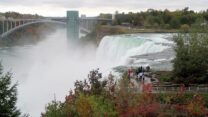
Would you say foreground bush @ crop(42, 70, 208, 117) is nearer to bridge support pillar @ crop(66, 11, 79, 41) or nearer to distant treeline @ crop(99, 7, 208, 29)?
distant treeline @ crop(99, 7, 208, 29)

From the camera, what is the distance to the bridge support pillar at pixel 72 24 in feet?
181

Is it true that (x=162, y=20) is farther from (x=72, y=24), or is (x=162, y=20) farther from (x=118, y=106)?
(x=118, y=106)

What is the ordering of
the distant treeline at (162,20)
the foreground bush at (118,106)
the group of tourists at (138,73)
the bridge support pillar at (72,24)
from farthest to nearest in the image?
the bridge support pillar at (72,24)
the distant treeline at (162,20)
the group of tourists at (138,73)
the foreground bush at (118,106)

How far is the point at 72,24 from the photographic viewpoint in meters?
55.5

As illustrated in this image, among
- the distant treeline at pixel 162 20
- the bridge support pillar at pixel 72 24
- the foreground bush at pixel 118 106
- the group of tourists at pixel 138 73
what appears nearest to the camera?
the foreground bush at pixel 118 106

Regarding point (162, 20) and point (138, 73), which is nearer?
point (138, 73)

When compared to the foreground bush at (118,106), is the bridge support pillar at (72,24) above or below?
above

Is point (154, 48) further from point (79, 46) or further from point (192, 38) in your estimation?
point (79, 46)

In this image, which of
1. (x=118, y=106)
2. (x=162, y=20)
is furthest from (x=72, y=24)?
(x=118, y=106)

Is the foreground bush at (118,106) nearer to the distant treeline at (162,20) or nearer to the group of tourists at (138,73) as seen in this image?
the group of tourists at (138,73)

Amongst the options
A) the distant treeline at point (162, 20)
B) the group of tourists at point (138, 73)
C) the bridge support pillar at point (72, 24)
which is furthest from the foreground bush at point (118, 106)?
the bridge support pillar at point (72, 24)

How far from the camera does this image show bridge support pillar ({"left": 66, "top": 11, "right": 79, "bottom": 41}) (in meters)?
55.2

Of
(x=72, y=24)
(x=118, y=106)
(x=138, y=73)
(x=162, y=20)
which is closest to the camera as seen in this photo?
(x=118, y=106)

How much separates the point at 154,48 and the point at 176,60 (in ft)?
31.4
